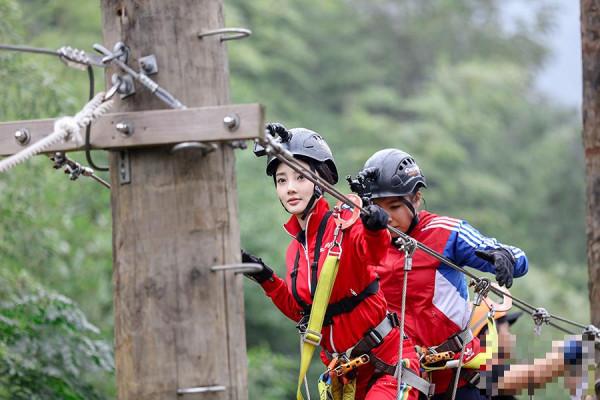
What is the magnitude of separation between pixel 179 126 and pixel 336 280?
6.57ft

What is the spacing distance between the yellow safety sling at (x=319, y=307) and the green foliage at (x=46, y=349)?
10.1ft

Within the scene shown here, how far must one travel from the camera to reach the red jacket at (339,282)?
19.8 ft

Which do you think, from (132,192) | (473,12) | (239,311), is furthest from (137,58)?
(473,12)

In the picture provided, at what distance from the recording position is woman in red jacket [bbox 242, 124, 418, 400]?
6.10 m

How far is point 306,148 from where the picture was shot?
247 inches

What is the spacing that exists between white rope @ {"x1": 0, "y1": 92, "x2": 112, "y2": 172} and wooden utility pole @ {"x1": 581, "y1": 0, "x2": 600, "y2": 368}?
15.7ft

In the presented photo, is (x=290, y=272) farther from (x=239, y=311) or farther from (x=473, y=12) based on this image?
(x=473, y=12)

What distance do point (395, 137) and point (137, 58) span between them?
23.6 meters

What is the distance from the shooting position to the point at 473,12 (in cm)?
4019

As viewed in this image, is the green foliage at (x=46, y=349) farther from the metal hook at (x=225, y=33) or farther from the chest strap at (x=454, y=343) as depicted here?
the metal hook at (x=225, y=33)

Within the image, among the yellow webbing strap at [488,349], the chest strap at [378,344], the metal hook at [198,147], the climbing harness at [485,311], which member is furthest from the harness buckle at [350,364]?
the metal hook at [198,147]

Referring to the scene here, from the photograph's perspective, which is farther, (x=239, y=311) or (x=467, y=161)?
(x=467, y=161)

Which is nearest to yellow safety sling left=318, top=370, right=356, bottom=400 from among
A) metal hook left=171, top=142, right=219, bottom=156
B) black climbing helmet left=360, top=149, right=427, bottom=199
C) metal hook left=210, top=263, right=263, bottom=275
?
black climbing helmet left=360, top=149, right=427, bottom=199

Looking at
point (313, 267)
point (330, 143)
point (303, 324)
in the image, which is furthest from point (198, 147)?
point (330, 143)
